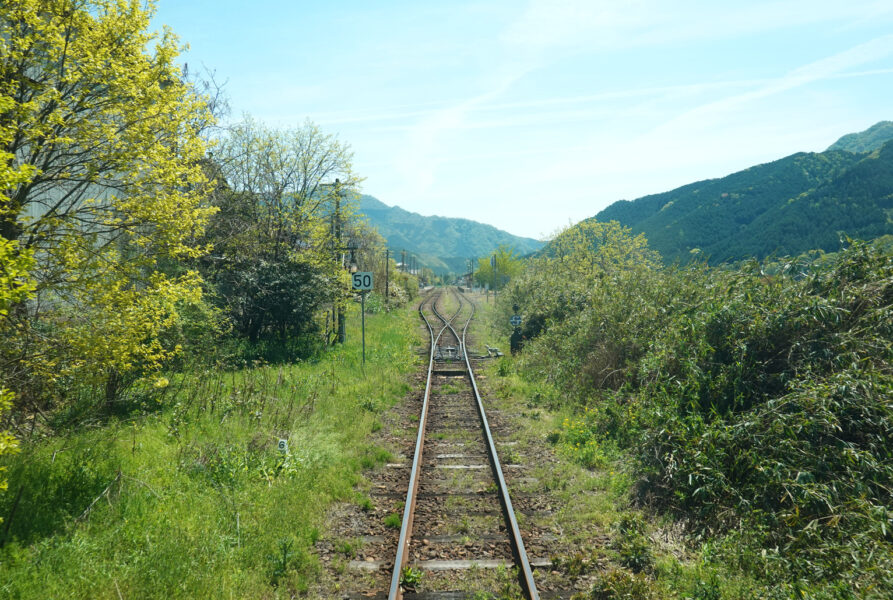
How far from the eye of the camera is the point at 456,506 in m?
6.86

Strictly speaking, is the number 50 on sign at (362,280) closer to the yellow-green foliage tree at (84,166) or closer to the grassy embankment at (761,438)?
the yellow-green foliage tree at (84,166)

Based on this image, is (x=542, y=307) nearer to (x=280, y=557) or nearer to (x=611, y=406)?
(x=611, y=406)

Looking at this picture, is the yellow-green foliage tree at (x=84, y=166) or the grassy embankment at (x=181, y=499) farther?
the yellow-green foliage tree at (x=84, y=166)

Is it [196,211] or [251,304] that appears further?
[251,304]

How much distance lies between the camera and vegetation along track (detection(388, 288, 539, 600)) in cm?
543

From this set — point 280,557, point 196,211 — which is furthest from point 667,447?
point 196,211

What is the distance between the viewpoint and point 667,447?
7.24 metres

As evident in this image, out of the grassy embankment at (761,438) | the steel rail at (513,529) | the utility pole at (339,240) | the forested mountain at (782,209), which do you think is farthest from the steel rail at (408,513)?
the forested mountain at (782,209)

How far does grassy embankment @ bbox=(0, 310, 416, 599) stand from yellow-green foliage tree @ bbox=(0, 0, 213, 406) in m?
1.44

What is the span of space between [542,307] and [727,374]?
491 inches

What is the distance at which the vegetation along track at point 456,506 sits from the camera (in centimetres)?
543

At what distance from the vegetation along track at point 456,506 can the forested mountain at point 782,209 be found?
79.4 m

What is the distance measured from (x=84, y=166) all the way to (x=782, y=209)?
4653 inches

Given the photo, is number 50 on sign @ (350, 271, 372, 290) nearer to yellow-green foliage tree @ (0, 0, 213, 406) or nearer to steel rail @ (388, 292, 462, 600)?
steel rail @ (388, 292, 462, 600)
